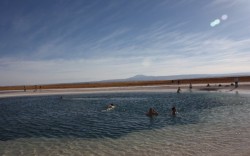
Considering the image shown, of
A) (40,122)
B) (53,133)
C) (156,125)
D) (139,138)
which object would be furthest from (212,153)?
(40,122)

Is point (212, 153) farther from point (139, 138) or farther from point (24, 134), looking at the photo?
point (24, 134)

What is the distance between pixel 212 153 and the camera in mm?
13820

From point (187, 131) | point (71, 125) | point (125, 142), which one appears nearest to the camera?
point (125, 142)

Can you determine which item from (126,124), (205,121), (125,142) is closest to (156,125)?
(126,124)

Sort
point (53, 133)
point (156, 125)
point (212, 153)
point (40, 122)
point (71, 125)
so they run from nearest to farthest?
1. point (212, 153)
2. point (53, 133)
3. point (156, 125)
4. point (71, 125)
5. point (40, 122)

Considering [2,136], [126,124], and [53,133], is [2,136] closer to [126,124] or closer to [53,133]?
[53,133]

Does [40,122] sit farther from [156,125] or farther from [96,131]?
[156,125]

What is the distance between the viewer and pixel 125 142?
17.0 m

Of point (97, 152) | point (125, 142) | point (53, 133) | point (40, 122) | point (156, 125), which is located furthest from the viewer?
point (40, 122)

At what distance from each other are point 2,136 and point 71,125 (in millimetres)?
6001

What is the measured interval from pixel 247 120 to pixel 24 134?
18963mm

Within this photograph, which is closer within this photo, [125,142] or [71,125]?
[125,142]

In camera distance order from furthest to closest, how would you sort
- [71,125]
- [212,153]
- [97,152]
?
[71,125]
[97,152]
[212,153]

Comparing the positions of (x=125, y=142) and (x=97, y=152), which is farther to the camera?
(x=125, y=142)
